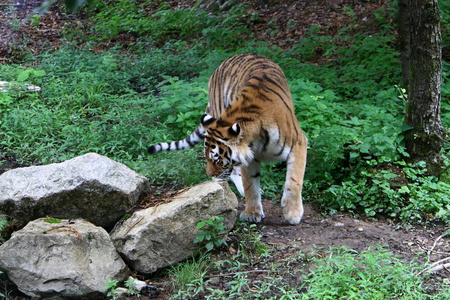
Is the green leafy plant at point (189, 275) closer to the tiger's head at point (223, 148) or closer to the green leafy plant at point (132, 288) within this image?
the green leafy plant at point (132, 288)

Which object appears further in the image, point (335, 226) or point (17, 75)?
point (17, 75)

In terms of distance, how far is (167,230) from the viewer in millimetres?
4203

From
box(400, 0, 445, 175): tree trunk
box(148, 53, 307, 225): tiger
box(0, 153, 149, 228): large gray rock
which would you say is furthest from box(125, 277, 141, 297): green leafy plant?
box(400, 0, 445, 175): tree trunk

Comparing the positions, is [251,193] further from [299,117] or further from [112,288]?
[299,117]

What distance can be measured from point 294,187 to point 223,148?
81 cm

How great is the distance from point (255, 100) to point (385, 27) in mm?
6152

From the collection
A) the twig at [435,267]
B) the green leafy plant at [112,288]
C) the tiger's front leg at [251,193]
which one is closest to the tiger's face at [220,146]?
the tiger's front leg at [251,193]

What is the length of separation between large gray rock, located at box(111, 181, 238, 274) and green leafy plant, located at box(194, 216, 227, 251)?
0.20 feet

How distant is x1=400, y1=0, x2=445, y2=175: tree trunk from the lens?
17.4 ft

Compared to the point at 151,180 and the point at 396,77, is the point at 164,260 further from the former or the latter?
the point at 396,77

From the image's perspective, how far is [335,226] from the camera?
16.5 feet

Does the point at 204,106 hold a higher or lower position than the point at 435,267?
higher

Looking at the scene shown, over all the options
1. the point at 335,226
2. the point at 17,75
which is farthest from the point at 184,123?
the point at 17,75

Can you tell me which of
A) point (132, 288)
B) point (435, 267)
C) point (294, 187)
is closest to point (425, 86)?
point (294, 187)
